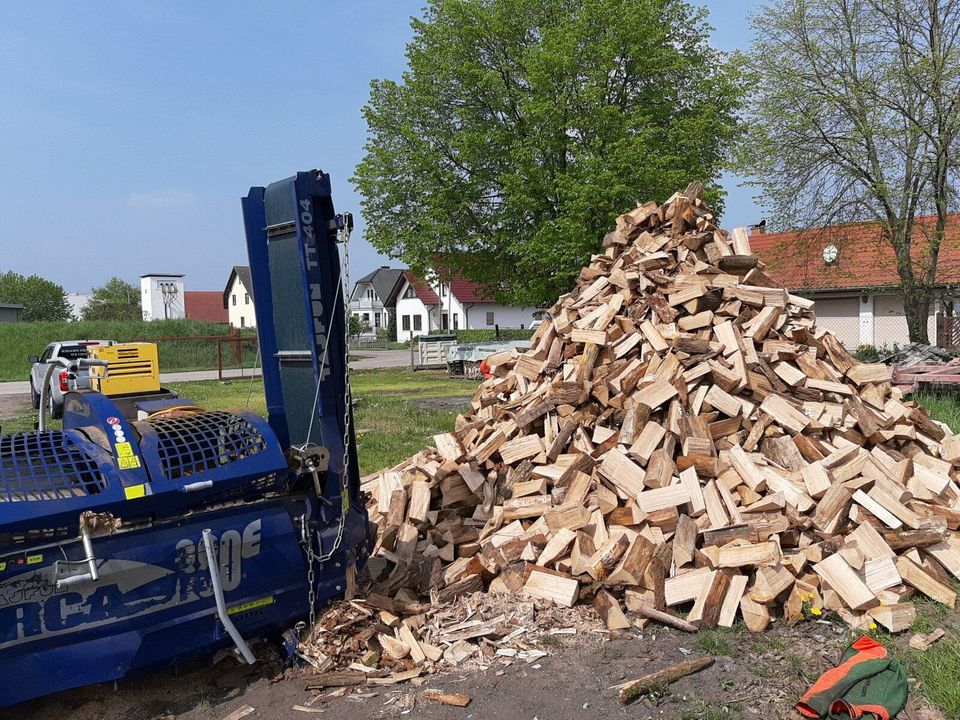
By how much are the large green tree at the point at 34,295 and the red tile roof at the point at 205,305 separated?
509 inches

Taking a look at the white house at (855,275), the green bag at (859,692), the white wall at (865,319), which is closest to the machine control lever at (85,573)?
the green bag at (859,692)

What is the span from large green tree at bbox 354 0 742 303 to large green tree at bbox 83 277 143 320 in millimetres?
45149

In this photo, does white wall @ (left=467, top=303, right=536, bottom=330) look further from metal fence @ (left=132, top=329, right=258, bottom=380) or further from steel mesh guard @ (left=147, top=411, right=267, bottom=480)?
steel mesh guard @ (left=147, top=411, right=267, bottom=480)

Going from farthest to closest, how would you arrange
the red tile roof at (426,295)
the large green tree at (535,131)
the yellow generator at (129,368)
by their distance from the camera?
1. the red tile roof at (426,295)
2. the large green tree at (535,131)
3. the yellow generator at (129,368)

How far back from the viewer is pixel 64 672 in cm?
368

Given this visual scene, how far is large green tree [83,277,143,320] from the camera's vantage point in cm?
6488

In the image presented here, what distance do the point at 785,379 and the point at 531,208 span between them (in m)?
18.6

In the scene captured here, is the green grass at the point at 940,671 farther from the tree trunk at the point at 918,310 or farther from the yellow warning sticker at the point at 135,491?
the tree trunk at the point at 918,310

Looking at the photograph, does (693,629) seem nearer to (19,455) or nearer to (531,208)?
(19,455)

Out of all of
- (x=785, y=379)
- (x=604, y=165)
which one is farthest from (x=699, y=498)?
(x=604, y=165)

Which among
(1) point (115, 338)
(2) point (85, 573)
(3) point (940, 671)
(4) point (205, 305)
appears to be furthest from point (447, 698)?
(4) point (205, 305)

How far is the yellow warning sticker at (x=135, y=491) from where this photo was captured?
3791 millimetres

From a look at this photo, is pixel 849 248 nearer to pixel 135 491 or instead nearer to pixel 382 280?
pixel 135 491

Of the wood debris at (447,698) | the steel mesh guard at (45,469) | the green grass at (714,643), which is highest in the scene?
the steel mesh guard at (45,469)
